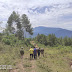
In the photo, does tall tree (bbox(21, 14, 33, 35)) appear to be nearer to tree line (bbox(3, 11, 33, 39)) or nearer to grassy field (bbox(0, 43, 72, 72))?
tree line (bbox(3, 11, 33, 39))

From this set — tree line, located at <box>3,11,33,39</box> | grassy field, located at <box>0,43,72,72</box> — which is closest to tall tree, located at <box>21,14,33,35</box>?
tree line, located at <box>3,11,33,39</box>

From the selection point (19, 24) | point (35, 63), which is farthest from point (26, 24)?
point (35, 63)

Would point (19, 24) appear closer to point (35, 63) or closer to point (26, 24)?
point (26, 24)

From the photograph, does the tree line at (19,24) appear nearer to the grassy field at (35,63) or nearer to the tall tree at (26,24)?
the tall tree at (26,24)

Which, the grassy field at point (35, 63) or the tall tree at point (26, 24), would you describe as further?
the tall tree at point (26, 24)

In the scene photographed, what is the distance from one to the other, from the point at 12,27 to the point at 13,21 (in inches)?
84.3

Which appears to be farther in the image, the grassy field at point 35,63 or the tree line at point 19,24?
the tree line at point 19,24

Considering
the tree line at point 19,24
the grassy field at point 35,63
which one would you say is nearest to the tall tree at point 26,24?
the tree line at point 19,24

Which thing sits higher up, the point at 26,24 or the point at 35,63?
the point at 26,24

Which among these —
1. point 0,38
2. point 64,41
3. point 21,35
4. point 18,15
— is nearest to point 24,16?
point 18,15

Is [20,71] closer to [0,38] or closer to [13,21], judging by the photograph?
[0,38]

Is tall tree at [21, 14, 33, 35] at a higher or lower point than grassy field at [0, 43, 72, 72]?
higher

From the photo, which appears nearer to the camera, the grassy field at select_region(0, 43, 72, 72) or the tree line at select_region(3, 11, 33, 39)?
the grassy field at select_region(0, 43, 72, 72)

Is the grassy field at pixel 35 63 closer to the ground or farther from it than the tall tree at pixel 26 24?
closer to the ground
